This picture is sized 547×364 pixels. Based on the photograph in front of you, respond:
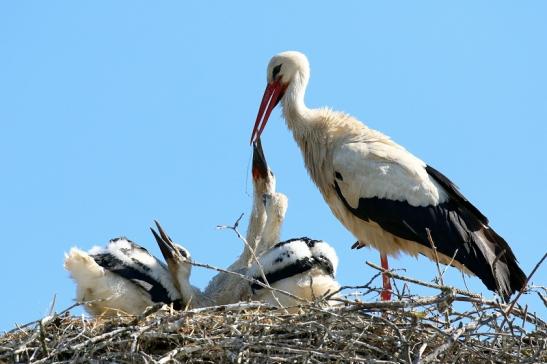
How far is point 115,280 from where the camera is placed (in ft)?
27.9

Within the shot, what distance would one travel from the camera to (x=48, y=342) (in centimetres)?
680

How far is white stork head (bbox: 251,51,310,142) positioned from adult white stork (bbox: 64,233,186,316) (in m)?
1.75

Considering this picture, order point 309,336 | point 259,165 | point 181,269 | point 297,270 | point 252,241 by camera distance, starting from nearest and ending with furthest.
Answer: point 309,336, point 297,270, point 181,269, point 252,241, point 259,165

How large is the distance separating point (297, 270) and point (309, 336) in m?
1.71

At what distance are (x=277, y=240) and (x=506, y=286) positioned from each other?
1868 mm

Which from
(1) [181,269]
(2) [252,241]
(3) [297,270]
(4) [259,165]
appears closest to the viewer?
(3) [297,270]

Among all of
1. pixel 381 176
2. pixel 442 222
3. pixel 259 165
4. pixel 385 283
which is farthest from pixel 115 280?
pixel 442 222

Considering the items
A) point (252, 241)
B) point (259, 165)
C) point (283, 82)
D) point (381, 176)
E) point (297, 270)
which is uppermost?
point (283, 82)

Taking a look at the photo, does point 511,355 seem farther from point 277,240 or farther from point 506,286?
point 277,240

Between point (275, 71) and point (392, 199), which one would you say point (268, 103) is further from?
point (392, 199)

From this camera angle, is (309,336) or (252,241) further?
(252,241)

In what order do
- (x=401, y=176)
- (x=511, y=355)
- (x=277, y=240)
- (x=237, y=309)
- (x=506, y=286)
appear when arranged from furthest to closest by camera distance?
1. (x=277, y=240)
2. (x=401, y=176)
3. (x=506, y=286)
4. (x=237, y=309)
5. (x=511, y=355)

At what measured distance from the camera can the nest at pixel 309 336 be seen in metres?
6.52

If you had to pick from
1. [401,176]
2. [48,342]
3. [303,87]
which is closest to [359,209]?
[401,176]
